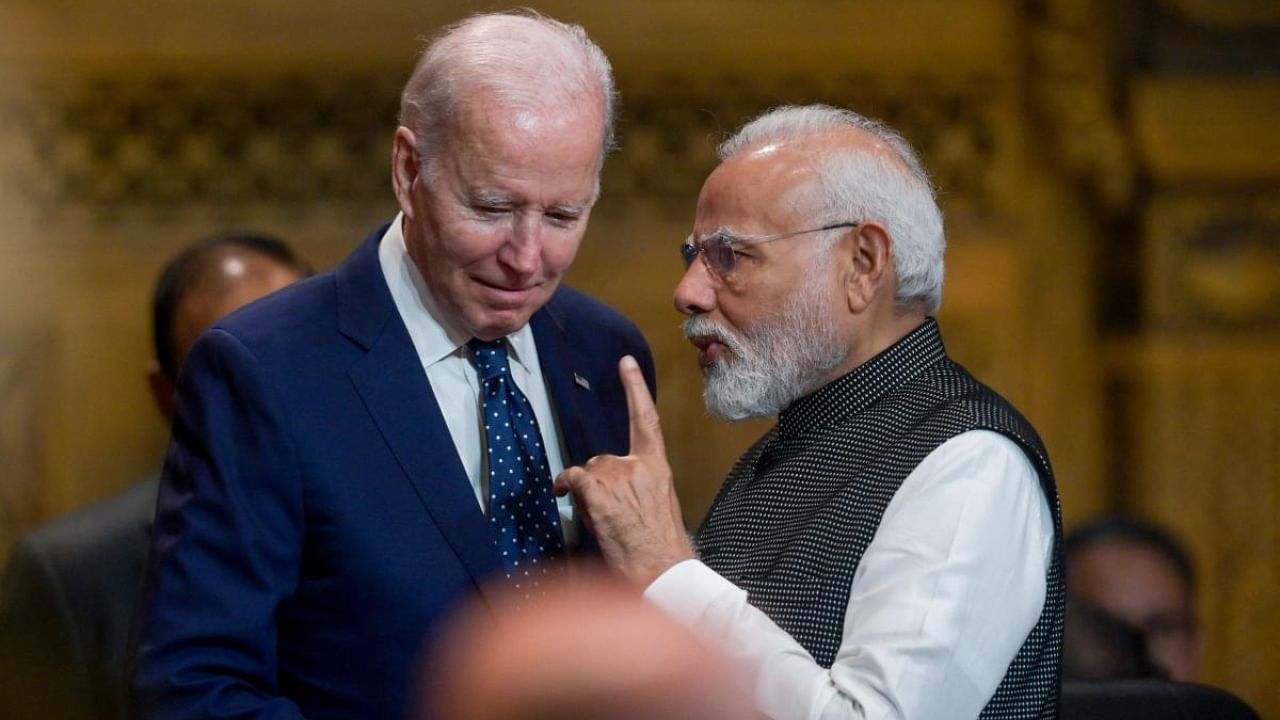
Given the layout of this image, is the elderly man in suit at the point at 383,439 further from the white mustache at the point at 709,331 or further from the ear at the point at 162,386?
the ear at the point at 162,386

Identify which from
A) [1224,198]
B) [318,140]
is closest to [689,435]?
[318,140]

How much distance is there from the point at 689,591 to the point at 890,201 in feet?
1.87

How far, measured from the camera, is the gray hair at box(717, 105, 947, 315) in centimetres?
250

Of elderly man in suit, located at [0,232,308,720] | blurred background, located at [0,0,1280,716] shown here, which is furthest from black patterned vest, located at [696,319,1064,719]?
blurred background, located at [0,0,1280,716]

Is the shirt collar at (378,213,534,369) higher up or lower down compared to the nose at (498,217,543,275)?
lower down

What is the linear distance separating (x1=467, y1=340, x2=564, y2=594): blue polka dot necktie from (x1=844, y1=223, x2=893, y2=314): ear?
0.45 m

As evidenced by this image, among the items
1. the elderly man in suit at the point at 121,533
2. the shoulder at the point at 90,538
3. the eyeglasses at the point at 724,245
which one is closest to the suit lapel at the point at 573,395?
the eyeglasses at the point at 724,245

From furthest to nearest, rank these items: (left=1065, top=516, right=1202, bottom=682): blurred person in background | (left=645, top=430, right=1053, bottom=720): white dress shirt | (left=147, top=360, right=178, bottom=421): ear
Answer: (left=1065, top=516, right=1202, bottom=682): blurred person in background < (left=147, top=360, right=178, bottom=421): ear < (left=645, top=430, right=1053, bottom=720): white dress shirt

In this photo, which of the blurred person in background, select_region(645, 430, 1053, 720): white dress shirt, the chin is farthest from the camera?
the blurred person in background

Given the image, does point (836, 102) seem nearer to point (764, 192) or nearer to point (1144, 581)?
point (1144, 581)

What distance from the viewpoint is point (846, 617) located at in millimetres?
2299

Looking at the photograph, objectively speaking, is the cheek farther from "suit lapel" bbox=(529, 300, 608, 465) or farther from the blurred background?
the blurred background

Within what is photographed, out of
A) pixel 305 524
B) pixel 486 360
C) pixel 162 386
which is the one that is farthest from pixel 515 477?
pixel 162 386

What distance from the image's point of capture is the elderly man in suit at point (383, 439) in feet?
7.44
